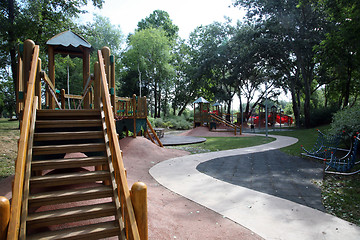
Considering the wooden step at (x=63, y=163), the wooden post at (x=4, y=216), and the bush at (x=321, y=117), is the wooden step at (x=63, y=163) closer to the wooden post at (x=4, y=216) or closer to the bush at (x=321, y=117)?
the wooden post at (x=4, y=216)

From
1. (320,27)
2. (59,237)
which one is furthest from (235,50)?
(59,237)

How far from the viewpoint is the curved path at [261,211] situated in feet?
11.2

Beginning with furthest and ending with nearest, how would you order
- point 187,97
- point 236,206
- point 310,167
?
point 187,97, point 310,167, point 236,206

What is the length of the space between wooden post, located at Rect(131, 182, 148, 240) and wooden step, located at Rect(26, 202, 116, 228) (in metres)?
0.72

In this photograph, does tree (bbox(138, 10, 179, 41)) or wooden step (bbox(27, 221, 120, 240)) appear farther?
tree (bbox(138, 10, 179, 41))

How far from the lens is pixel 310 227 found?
11.6 ft

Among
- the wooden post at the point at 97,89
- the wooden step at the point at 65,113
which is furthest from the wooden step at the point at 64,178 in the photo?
the wooden post at the point at 97,89

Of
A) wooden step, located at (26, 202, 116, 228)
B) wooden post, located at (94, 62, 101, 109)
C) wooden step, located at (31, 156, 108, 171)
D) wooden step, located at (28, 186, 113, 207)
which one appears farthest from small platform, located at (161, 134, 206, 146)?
wooden step, located at (26, 202, 116, 228)

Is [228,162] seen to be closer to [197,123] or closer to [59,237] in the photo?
[59,237]

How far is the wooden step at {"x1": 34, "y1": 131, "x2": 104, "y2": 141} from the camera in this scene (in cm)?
377

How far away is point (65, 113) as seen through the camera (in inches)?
179

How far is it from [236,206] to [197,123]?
855 inches

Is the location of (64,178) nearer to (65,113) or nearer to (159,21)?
(65,113)

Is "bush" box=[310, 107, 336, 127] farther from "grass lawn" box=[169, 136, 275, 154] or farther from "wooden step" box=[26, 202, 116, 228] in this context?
"wooden step" box=[26, 202, 116, 228]
